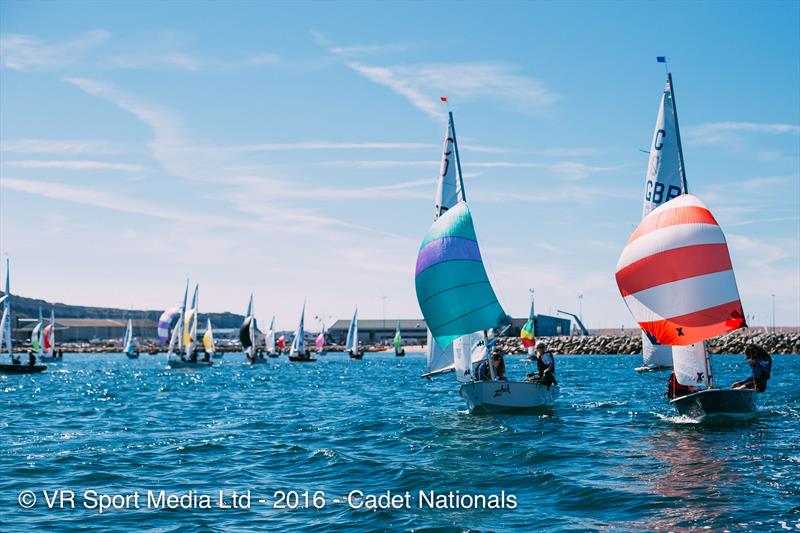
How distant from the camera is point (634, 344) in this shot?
121562 mm

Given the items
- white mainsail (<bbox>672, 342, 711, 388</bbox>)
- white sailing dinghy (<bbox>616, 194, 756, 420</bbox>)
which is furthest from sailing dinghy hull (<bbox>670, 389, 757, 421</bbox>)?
white mainsail (<bbox>672, 342, 711, 388</bbox>)

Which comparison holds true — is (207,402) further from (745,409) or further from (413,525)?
(413,525)

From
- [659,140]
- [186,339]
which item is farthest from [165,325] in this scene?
[659,140]

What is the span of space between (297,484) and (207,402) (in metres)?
22.0

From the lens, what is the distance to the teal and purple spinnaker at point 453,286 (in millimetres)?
25859

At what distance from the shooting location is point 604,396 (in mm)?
37156

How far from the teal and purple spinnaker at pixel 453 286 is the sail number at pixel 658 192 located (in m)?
7.95

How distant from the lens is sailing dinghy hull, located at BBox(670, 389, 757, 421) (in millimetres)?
23359

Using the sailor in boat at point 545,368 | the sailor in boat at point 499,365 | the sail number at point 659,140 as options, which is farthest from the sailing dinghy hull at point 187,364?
the sail number at point 659,140

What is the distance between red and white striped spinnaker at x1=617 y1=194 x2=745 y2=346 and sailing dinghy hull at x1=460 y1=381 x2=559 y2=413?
5.20 m

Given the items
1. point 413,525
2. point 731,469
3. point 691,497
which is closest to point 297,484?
point 413,525

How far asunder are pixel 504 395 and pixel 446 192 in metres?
8.03

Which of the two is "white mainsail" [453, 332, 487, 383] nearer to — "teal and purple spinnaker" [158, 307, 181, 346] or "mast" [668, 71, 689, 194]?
"mast" [668, 71, 689, 194]

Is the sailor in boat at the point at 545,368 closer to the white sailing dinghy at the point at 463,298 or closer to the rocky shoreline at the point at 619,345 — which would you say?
the white sailing dinghy at the point at 463,298
